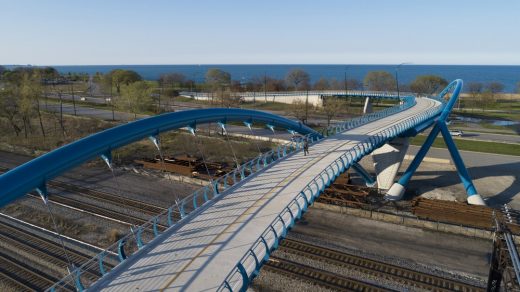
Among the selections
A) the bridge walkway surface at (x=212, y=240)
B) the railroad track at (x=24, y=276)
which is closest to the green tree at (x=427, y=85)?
the bridge walkway surface at (x=212, y=240)

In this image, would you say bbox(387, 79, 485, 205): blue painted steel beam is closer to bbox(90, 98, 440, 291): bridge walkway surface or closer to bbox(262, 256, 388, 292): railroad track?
bbox(90, 98, 440, 291): bridge walkway surface

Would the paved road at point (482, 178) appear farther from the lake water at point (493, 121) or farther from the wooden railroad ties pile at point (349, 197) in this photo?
the lake water at point (493, 121)

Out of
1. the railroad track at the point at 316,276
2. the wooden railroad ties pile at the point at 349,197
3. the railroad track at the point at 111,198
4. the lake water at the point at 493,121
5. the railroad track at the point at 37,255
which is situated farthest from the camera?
the lake water at the point at 493,121

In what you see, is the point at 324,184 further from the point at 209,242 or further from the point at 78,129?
the point at 78,129

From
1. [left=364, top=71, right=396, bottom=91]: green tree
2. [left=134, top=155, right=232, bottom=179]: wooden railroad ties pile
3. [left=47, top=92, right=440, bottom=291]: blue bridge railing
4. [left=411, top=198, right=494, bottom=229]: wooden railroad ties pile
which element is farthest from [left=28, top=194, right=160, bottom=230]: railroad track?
[left=364, top=71, right=396, bottom=91]: green tree

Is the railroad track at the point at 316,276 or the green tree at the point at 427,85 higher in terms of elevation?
the green tree at the point at 427,85

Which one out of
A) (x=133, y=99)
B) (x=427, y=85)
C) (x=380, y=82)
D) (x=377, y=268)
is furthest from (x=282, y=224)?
(x=380, y=82)

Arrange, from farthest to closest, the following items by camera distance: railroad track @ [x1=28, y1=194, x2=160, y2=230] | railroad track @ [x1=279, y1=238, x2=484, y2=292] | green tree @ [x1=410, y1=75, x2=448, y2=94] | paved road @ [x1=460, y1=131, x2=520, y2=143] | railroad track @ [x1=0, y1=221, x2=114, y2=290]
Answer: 1. green tree @ [x1=410, y1=75, x2=448, y2=94]
2. paved road @ [x1=460, y1=131, x2=520, y2=143]
3. railroad track @ [x1=28, y1=194, x2=160, y2=230]
4. railroad track @ [x1=0, y1=221, x2=114, y2=290]
5. railroad track @ [x1=279, y1=238, x2=484, y2=292]
